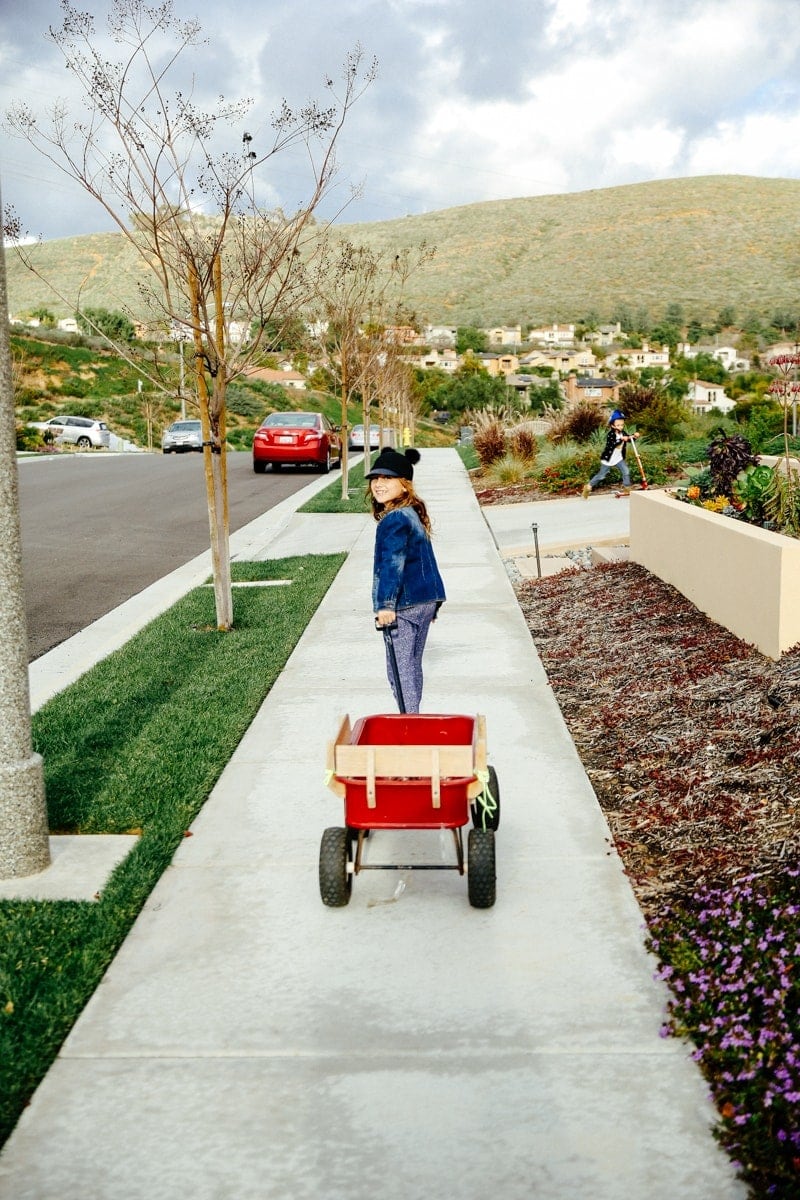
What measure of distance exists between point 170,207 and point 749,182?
12666 cm

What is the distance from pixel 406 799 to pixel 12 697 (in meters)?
1.59

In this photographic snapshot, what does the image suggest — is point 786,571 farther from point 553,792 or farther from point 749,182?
point 749,182

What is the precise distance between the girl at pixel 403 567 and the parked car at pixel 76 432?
42186 millimetres

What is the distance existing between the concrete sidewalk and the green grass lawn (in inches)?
4.0

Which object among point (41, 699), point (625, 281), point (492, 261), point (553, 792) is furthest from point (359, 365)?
point (492, 261)

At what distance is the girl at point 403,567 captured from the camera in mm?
5520

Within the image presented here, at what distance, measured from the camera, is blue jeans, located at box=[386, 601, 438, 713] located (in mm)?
5738

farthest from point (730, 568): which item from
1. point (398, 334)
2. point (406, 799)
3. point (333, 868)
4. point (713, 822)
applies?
point (398, 334)

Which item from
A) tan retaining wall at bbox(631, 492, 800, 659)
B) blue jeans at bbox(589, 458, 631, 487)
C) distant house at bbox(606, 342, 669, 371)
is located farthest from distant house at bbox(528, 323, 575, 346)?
tan retaining wall at bbox(631, 492, 800, 659)

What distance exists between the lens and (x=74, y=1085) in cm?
321

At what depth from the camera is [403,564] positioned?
18.2ft

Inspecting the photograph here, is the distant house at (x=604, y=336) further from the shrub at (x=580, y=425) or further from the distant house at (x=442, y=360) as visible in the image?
the shrub at (x=580, y=425)

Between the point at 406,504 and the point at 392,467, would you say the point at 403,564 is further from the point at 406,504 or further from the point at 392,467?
the point at 392,467

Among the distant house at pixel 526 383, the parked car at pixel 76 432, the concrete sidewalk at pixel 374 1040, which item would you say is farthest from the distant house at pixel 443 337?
the concrete sidewalk at pixel 374 1040
